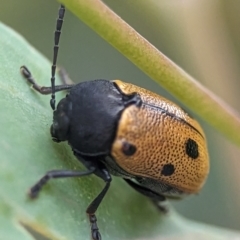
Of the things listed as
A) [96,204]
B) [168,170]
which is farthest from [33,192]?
[168,170]

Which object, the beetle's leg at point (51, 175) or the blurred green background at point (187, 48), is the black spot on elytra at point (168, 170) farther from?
the blurred green background at point (187, 48)

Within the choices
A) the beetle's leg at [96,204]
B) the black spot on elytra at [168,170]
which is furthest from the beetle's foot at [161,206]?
the beetle's leg at [96,204]

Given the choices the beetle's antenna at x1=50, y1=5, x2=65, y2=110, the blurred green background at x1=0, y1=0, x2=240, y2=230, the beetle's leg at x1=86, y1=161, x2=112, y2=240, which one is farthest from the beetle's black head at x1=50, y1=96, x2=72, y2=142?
the blurred green background at x1=0, y1=0, x2=240, y2=230

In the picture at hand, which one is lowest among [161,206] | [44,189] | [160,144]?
[161,206]

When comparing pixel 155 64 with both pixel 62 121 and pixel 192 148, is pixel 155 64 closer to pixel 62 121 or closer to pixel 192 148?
pixel 62 121


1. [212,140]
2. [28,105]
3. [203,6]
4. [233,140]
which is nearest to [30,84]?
[28,105]
